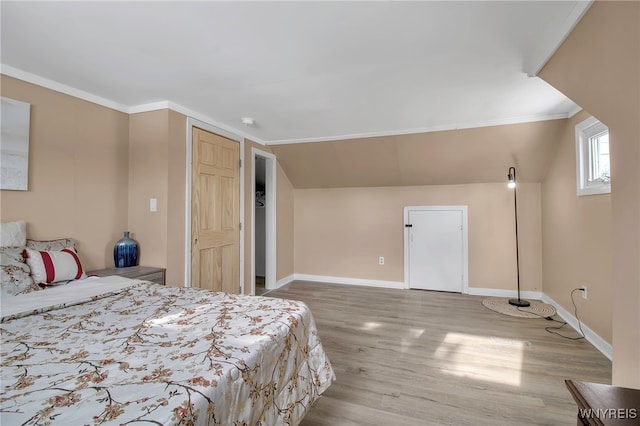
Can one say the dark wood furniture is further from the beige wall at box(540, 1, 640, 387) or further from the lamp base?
the lamp base

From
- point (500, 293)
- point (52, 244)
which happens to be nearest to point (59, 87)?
point (52, 244)

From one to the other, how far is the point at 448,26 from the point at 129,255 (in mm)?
3127

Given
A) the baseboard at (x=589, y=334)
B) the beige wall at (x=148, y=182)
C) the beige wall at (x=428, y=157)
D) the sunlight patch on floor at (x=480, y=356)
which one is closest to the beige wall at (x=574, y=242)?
the baseboard at (x=589, y=334)

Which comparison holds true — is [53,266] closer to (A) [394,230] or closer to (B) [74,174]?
(B) [74,174]

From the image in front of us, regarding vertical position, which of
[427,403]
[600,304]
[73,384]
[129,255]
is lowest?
[427,403]

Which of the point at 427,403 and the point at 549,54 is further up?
the point at 549,54

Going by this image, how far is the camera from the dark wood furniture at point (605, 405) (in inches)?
30.1

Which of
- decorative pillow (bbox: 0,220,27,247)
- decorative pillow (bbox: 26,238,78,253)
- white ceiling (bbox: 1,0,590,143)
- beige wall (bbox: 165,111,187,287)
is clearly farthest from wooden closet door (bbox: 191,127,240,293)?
decorative pillow (bbox: 0,220,27,247)

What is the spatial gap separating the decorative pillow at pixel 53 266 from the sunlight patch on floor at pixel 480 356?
9.54 ft

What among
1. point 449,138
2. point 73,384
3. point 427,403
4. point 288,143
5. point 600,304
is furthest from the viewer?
point 288,143

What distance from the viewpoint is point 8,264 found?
183 centimetres

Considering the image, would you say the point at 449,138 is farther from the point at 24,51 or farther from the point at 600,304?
the point at 24,51

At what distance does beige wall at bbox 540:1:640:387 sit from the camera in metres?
1.29

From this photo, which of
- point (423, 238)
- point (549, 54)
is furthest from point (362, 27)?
point (423, 238)
